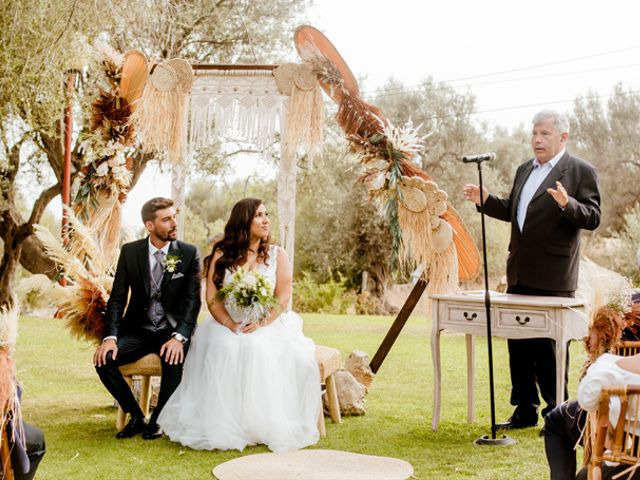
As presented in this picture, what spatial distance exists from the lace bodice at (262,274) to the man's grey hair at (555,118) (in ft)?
6.82

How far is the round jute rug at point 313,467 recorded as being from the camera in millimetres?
4355

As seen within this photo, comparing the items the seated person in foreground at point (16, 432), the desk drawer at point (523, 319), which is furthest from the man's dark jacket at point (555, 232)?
the seated person in foreground at point (16, 432)

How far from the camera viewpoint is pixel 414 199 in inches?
234

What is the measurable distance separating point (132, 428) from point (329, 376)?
4.61 feet

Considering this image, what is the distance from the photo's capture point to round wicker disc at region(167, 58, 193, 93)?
6328mm

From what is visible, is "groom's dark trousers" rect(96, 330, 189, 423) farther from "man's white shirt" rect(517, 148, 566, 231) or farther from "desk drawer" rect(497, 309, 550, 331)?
"man's white shirt" rect(517, 148, 566, 231)

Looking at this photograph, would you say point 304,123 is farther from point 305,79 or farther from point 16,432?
point 16,432

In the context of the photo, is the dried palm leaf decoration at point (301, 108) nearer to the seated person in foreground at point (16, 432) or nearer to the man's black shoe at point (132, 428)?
the man's black shoe at point (132, 428)

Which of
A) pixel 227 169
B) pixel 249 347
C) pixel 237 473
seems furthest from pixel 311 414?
pixel 227 169

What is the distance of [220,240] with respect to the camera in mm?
5742

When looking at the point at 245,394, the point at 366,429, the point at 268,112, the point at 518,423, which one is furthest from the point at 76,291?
the point at 518,423

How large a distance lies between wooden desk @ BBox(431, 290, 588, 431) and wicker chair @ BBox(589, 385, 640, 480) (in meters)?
1.69

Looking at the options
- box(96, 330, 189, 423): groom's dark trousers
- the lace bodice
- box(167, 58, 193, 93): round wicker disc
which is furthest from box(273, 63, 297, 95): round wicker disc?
box(96, 330, 189, 423): groom's dark trousers

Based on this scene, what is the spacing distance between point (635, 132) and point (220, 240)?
56.4ft
